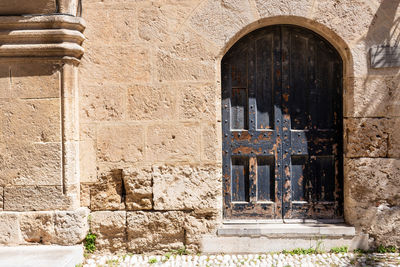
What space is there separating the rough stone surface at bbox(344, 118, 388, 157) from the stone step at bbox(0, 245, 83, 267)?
270cm

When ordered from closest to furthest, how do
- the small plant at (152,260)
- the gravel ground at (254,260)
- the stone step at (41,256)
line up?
the stone step at (41,256) < the gravel ground at (254,260) < the small plant at (152,260)

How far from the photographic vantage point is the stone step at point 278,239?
3242 mm

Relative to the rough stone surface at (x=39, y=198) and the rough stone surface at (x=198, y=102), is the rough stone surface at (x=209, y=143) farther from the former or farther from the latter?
the rough stone surface at (x=39, y=198)

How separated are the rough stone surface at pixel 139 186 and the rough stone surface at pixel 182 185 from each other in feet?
0.22

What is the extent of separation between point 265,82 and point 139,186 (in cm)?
159

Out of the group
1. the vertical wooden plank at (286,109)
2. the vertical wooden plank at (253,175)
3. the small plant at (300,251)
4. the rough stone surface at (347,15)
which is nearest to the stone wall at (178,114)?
the rough stone surface at (347,15)

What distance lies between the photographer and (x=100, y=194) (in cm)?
327

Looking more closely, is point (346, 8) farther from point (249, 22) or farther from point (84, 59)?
point (84, 59)

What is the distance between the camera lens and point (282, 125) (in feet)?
11.2

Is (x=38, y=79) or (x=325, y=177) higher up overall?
(x=38, y=79)

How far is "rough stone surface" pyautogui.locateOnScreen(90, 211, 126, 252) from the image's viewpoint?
3.25 meters

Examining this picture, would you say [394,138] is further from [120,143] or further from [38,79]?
[38,79]

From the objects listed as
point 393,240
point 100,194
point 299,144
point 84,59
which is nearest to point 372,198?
point 393,240

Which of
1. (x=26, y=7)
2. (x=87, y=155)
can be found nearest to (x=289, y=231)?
(x=87, y=155)
